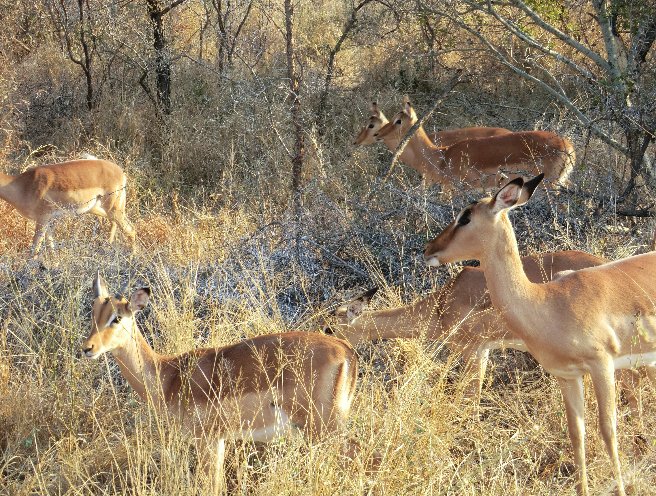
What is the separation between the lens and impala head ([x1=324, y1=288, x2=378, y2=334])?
4.47m

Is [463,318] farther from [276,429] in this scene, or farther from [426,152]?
[426,152]

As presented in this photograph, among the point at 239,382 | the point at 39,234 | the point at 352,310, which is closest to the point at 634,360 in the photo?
the point at 352,310

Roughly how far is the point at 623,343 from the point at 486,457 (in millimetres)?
730

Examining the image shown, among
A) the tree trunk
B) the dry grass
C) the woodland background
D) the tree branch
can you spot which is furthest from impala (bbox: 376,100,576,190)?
the dry grass

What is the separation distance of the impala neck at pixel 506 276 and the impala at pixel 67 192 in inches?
165

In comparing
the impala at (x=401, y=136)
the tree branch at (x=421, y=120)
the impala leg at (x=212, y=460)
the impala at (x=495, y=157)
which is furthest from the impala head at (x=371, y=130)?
the impala leg at (x=212, y=460)

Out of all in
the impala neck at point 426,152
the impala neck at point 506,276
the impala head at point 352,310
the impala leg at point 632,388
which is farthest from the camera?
the impala neck at point 426,152

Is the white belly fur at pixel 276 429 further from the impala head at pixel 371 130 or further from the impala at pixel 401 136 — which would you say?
the impala head at pixel 371 130

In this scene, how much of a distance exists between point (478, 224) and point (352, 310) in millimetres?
974

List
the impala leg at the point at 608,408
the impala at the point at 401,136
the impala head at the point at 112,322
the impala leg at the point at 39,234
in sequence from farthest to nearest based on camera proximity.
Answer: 1. the impala at the point at 401,136
2. the impala leg at the point at 39,234
3. the impala head at the point at 112,322
4. the impala leg at the point at 608,408

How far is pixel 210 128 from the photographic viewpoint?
986 centimetres

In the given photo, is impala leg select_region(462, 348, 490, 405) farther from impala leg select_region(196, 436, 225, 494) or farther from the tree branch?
the tree branch

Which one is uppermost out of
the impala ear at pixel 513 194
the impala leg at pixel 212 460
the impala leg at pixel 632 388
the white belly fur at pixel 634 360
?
the impala ear at pixel 513 194

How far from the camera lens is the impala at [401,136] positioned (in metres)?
9.33
